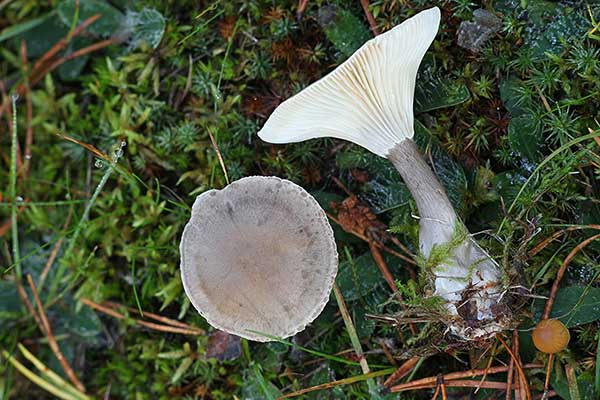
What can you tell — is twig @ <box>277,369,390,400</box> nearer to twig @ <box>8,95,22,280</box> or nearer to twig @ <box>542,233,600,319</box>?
twig @ <box>542,233,600,319</box>

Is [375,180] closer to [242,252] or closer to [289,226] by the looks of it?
[289,226]

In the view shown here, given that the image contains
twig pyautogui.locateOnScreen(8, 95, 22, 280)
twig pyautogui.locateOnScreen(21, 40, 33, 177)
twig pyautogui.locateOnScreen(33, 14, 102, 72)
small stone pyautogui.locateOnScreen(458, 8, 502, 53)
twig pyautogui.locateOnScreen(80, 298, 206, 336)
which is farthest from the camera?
twig pyautogui.locateOnScreen(21, 40, 33, 177)

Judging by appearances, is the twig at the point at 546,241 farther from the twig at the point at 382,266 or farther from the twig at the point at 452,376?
the twig at the point at 382,266

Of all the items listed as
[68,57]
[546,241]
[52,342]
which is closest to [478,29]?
[546,241]

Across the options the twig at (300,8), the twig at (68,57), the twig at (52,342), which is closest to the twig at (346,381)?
the twig at (52,342)

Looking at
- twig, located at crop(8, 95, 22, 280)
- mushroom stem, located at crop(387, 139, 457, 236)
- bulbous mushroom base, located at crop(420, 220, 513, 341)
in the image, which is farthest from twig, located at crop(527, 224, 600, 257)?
twig, located at crop(8, 95, 22, 280)

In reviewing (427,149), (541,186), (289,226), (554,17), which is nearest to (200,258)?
(289,226)

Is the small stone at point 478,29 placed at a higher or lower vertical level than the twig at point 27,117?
higher
